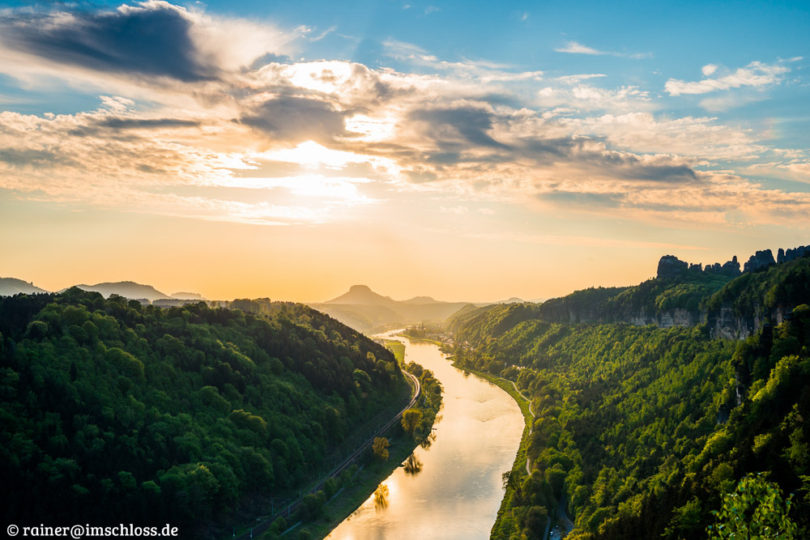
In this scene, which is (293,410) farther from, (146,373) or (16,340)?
(16,340)

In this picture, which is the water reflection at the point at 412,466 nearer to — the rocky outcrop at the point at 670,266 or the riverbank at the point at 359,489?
the riverbank at the point at 359,489

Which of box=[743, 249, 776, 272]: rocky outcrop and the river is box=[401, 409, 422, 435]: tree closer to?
the river

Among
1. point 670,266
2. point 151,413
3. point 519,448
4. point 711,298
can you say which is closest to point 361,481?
point 519,448

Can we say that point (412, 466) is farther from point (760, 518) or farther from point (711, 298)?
point (760, 518)

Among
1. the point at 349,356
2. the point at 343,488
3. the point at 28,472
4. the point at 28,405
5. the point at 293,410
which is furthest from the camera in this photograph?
the point at 349,356

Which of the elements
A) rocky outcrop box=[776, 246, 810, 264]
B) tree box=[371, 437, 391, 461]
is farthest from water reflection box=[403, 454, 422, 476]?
rocky outcrop box=[776, 246, 810, 264]

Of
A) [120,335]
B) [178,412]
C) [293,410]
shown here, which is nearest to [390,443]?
[293,410]
